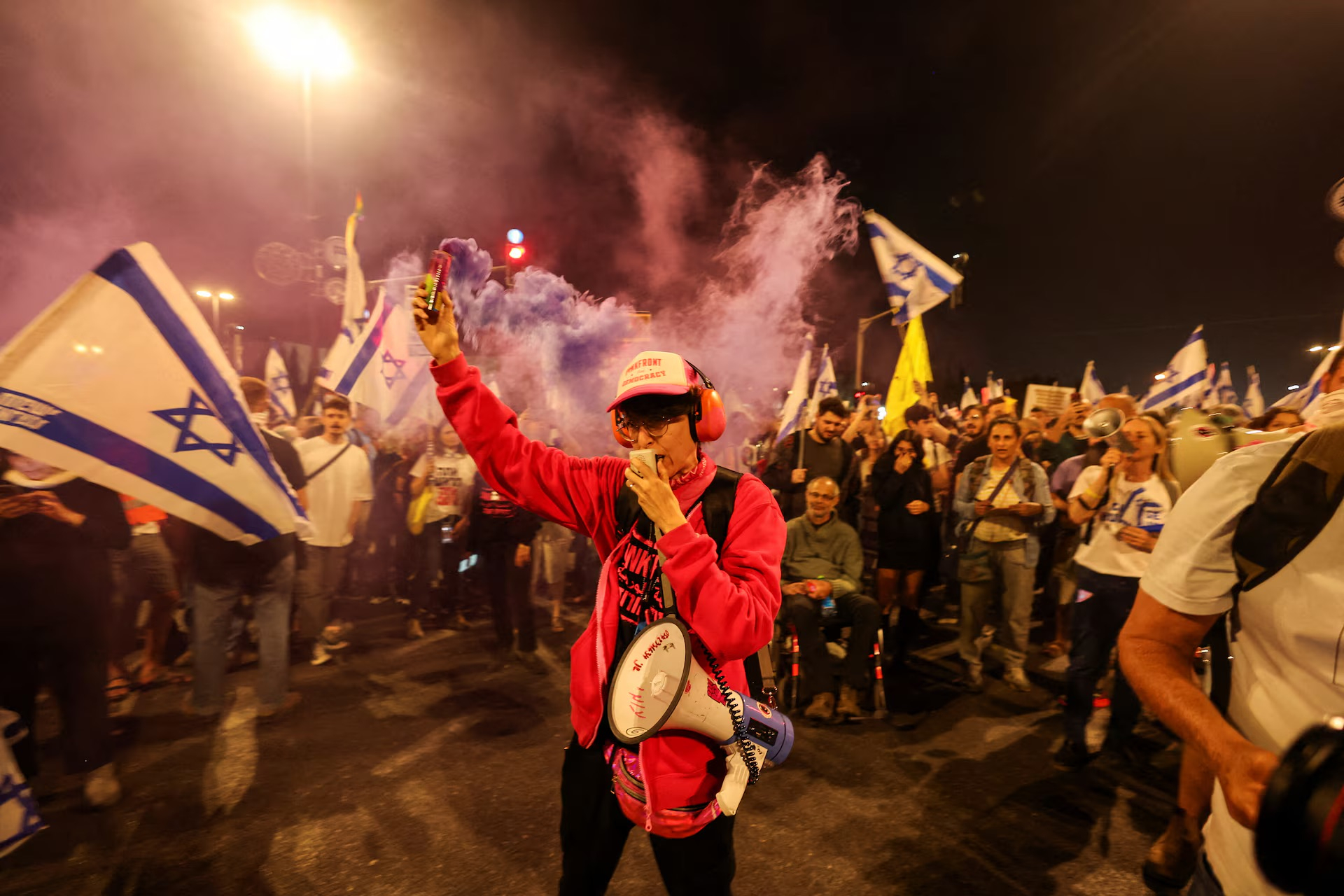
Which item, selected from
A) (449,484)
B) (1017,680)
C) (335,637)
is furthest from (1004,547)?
(335,637)

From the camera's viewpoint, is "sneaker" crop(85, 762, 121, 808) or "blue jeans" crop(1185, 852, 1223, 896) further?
"sneaker" crop(85, 762, 121, 808)

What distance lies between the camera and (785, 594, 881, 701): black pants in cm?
477

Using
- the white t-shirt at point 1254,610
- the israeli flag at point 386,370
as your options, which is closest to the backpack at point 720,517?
the white t-shirt at point 1254,610

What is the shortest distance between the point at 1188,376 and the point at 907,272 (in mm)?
5076

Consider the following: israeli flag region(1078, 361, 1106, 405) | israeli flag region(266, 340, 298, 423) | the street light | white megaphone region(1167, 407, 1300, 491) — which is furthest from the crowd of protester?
the street light

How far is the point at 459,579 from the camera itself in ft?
23.6

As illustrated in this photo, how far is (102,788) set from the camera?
3.40m

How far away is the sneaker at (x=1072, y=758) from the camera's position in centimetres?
404

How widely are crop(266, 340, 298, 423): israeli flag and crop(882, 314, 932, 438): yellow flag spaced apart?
29.5 ft

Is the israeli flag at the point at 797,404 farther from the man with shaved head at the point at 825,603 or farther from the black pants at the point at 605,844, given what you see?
the black pants at the point at 605,844

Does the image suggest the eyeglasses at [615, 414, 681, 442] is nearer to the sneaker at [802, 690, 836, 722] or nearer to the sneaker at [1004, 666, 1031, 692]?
the sneaker at [802, 690, 836, 722]

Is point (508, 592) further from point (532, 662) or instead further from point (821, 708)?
point (821, 708)

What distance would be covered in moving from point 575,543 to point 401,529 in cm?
216

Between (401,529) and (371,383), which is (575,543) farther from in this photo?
(371,383)
